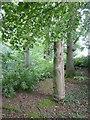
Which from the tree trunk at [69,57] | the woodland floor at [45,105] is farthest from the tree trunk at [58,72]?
the tree trunk at [69,57]

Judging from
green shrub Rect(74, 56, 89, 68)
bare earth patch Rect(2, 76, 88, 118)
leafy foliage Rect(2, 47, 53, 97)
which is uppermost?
green shrub Rect(74, 56, 89, 68)

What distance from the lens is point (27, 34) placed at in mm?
2986

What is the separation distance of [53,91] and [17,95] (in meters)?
0.77

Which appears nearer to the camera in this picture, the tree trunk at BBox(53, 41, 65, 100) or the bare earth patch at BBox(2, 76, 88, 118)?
the bare earth patch at BBox(2, 76, 88, 118)

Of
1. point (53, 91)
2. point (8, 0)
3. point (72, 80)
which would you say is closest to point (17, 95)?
point (53, 91)

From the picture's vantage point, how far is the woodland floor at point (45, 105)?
400 centimetres

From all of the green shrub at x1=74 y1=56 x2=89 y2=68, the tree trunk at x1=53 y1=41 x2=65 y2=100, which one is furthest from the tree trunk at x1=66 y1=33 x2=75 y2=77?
the tree trunk at x1=53 y1=41 x2=65 y2=100

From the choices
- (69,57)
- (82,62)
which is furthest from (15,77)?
(82,62)

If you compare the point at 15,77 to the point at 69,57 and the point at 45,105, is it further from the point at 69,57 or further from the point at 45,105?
the point at 69,57

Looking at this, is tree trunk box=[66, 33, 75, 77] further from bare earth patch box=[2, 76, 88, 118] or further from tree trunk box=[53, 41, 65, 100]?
tree trunk box=[53, 41, 65, 100]

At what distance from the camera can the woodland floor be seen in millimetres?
4004

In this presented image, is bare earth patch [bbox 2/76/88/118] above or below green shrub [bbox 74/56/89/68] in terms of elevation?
below

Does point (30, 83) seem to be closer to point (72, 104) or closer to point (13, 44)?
point (72, 104)

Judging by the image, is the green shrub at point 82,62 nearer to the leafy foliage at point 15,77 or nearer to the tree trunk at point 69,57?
the tree trunk at point 69,57
